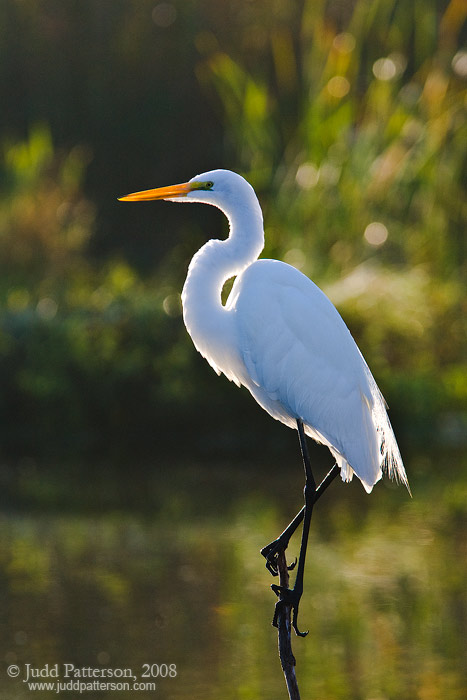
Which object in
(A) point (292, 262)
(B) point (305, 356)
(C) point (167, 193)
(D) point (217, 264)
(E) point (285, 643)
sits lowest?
(E) point (285, 643)

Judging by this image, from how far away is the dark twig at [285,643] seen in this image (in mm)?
2793

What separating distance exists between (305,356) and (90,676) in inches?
81.3

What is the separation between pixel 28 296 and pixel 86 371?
1.41 metres

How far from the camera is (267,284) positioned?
340cm

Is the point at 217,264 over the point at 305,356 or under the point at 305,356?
over

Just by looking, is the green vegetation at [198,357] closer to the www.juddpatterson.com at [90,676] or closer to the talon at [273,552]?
the www.juddpatterson.com at [90,676]

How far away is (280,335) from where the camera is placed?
3.44 m

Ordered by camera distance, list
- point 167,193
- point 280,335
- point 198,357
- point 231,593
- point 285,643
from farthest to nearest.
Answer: point 198,357 < point 231,593 < point 280,335 < point 167,193 < point 285,643

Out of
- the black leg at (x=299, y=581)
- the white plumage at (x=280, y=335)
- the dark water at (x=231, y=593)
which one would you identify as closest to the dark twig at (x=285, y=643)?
the black leg at (x=299, y=581)

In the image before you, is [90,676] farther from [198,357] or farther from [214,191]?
[198,357]

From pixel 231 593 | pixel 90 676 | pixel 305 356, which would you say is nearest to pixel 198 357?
pixel 231 593

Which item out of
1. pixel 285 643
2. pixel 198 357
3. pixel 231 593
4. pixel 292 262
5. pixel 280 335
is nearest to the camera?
pixel 285 643

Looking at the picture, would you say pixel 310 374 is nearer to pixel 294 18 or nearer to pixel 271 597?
pixel 271 597

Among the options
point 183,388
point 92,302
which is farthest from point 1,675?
point 92,302
